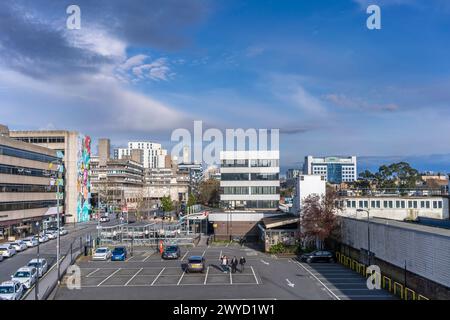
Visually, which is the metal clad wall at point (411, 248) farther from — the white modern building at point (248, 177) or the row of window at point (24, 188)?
the row of window at point (24, 188)

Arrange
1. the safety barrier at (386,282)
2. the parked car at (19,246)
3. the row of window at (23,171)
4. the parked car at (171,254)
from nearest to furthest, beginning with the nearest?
the safety barrier at (386,282)
the parked car at (171,254)
the parked car at (19,246)
the row of window at (23,171)

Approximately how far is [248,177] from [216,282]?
133 ft

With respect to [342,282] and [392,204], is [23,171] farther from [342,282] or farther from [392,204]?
[342,282]

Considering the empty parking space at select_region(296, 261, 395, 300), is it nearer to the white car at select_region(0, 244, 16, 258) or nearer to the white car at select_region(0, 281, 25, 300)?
the white car at select_region(0, 281, 25, 300)

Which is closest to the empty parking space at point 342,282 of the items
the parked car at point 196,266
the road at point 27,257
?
the parked car at point 196,266

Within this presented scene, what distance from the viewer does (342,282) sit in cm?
2559

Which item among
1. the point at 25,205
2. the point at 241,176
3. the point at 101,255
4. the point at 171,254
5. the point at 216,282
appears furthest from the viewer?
the point at 241,176

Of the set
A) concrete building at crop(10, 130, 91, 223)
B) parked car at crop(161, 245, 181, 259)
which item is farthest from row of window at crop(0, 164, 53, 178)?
parked car at crop(161, 245, 181, 259)

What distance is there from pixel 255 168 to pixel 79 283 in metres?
42.6

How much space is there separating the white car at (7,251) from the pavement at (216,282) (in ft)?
26.3

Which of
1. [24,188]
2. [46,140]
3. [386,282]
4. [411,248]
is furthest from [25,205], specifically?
[411,248]

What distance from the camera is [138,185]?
466 ft

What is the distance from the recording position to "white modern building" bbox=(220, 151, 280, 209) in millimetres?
66125

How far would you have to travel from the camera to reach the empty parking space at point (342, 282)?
873 inches
